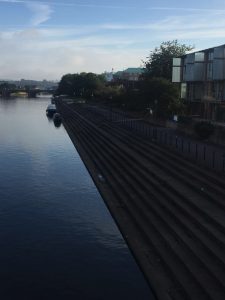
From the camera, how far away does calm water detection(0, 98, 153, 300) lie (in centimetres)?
1753

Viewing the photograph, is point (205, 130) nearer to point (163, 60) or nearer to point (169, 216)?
point (169, 216)

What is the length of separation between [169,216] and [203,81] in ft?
130

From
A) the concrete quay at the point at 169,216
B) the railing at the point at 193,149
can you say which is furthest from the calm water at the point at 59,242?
the railing at the point at 193,149

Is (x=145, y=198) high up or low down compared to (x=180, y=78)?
down

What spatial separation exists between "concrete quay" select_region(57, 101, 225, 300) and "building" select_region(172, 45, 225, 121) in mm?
17045

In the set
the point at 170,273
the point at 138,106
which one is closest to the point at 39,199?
the point at 170,273

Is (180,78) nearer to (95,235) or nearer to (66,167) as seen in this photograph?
(66,167)

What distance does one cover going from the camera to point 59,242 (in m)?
22.4

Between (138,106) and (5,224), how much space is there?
149ft

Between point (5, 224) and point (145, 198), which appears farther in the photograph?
point (145, 198)

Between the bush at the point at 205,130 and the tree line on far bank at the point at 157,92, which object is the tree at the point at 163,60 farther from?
the bush at the point at 205,130

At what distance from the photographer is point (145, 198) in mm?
26672

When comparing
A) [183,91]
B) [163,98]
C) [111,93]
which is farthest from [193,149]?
[111,93]

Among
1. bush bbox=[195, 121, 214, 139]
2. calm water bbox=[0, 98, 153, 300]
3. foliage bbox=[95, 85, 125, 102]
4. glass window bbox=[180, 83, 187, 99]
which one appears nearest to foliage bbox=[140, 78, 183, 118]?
glass window bbox=[180, 83, 187, 99]
